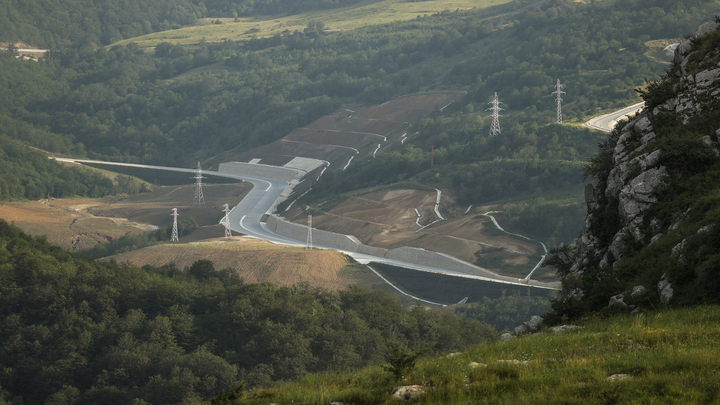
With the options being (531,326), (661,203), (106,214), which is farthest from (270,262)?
(661,203)

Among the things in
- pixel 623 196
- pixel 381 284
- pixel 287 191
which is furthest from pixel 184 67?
pixel 623 196

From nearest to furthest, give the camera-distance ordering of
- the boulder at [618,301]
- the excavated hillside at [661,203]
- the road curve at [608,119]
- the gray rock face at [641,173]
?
the excavated hillside at [661,203], the boulder at [618,301], the gray rock face at [641,173], the road curve at [608,119]

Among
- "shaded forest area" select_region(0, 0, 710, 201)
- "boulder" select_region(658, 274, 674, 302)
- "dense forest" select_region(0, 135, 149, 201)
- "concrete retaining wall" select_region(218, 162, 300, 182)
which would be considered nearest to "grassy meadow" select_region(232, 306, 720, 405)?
"boulder" select_region(658, 274, 674, 302)

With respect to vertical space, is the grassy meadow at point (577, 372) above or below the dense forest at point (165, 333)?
above

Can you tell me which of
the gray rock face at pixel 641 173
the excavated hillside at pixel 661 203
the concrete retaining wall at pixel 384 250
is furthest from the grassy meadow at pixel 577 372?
the concrete retaining wall at pixel 384 250

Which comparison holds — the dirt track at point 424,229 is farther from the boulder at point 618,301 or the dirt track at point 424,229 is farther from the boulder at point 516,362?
the boulder at point 516,362

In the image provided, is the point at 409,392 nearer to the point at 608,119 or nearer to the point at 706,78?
the point at 706,78
